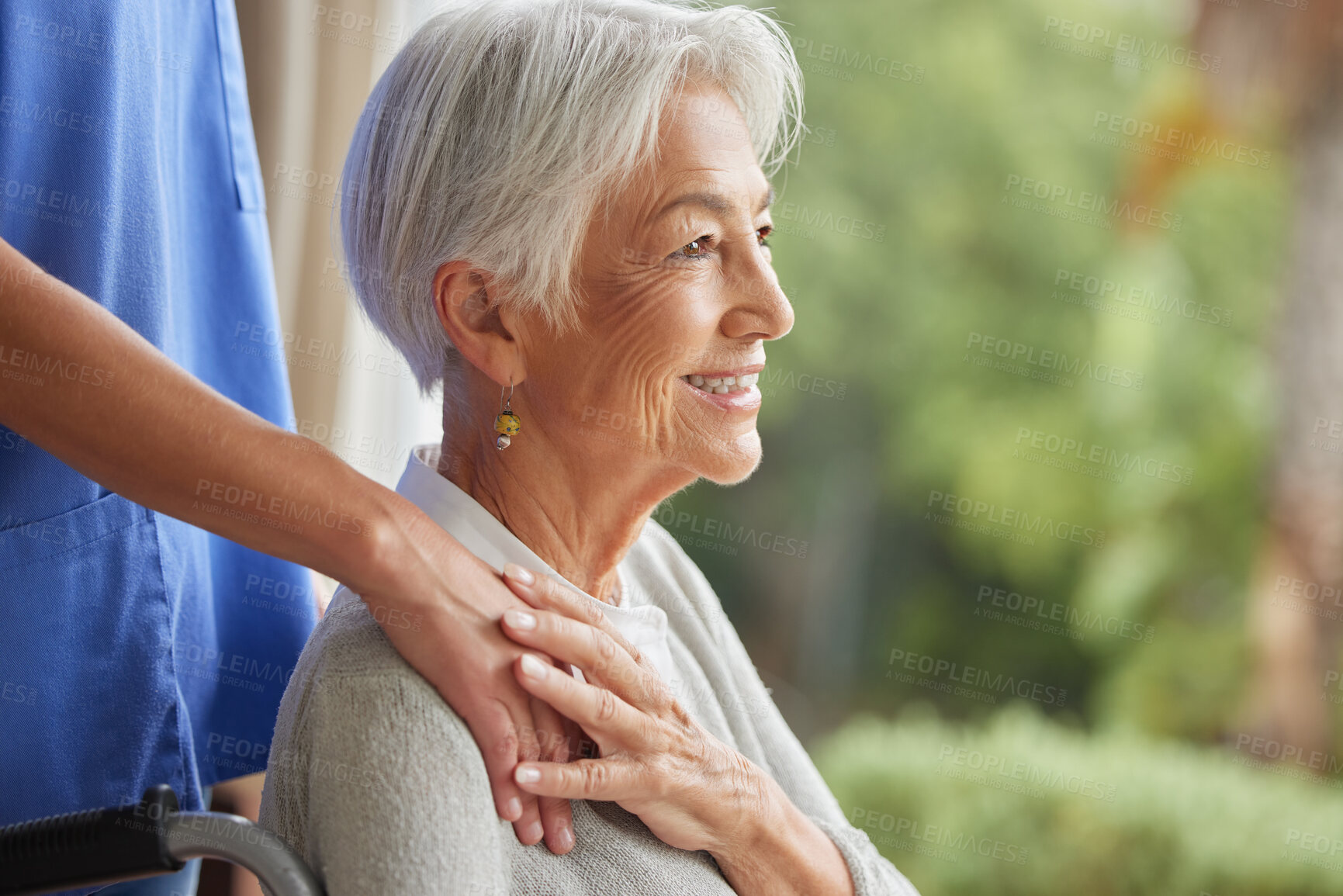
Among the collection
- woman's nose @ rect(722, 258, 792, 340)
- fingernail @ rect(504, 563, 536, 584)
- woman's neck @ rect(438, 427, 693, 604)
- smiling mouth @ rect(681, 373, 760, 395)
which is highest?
woman's nose @ rect(722, 258, 792, 340)

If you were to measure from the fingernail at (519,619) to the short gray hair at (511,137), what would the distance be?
0.33 meters

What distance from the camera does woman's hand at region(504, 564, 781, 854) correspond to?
2.99ft

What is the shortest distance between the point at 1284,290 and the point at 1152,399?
67 cm

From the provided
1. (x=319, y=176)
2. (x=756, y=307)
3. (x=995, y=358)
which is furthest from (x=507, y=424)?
(x=995, y=358)

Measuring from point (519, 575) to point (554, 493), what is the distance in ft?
0.60

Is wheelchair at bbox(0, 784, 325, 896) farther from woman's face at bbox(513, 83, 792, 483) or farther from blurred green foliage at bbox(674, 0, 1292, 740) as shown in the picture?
blurred green foliage at bbox(674, 0, 1292, 740)

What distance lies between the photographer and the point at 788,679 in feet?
16.9

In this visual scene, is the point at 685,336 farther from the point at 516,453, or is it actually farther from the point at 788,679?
the point at 788,679

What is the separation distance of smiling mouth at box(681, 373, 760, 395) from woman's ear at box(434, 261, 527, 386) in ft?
0.60

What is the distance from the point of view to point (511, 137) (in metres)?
1.02

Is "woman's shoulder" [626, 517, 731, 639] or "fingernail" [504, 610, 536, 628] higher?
Result: "fingernail" [504, 610, 536, 628]

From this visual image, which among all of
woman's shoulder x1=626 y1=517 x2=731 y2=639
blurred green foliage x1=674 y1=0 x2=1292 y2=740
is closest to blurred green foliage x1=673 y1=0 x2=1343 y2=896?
blurred green foliage x1=674 y1=0 x2=1292 y2=740

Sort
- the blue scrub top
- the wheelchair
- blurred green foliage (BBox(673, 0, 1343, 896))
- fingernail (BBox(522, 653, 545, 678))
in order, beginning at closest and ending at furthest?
the wheelchair
fingernail (BBox(522, 653, 545, 678))
the blue scrub top
blurred green foliage (BBox(673, 0, 1343, 896))

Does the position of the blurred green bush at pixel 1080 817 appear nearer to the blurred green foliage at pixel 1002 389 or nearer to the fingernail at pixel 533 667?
the blurred green foliage at pixel 1002 389
